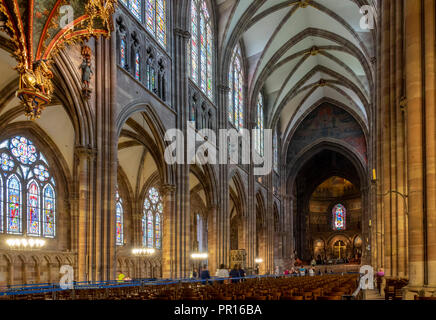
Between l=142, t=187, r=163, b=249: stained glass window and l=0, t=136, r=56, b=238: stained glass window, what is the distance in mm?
9801

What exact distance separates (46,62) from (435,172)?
1039 centimetres

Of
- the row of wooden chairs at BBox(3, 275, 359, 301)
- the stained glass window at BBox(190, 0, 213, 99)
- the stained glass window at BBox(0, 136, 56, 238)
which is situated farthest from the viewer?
the stained glass window at BBox(190, 0, 213, 99)

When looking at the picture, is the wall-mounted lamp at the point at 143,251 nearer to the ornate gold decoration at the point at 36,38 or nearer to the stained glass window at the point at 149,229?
the stained glass window at the point at 149,229

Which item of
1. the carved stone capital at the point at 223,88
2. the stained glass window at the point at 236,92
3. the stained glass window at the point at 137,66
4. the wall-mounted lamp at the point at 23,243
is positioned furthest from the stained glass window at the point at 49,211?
the stained glass window at the point at 236,92

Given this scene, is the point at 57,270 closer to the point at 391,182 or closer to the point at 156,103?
the point at 156,103

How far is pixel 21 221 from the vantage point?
23.5m

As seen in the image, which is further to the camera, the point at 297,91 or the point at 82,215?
the point at 297,91

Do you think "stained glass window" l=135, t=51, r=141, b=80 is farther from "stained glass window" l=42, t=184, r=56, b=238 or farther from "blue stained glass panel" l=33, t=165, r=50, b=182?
"stained glass window" l=42, t=184, r=56, b=238

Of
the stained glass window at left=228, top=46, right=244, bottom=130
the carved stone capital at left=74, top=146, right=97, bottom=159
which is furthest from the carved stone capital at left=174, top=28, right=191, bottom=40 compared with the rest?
the carved stone capital at left=74, top=146, right=97, bottom=159

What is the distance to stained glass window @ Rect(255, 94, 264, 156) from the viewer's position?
4444 centimetres

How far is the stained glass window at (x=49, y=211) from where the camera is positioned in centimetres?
2522

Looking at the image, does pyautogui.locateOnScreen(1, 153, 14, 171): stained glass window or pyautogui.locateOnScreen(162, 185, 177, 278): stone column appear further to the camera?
pyautogui.locateOnScreen(162, 185, 177, 278): stone column
